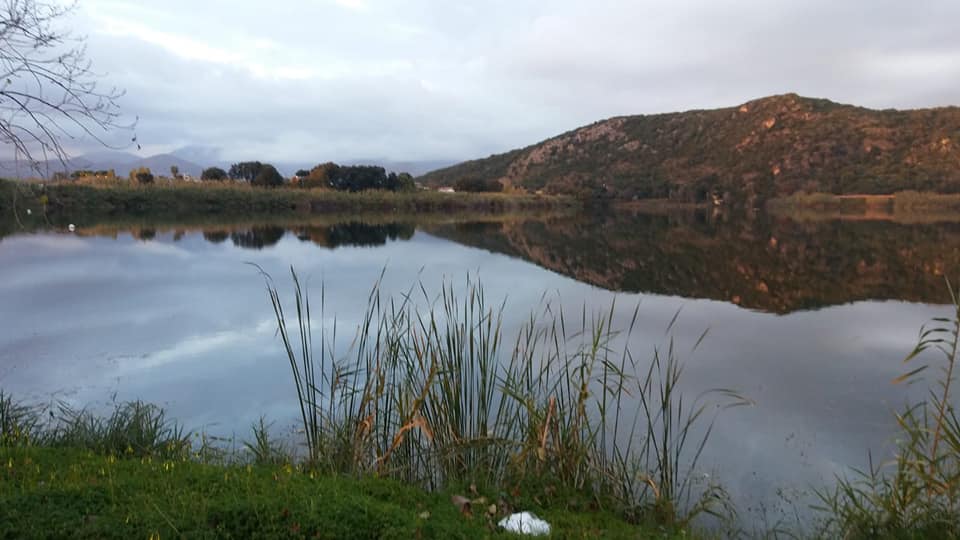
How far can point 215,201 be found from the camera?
3678cm

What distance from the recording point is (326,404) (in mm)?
5941

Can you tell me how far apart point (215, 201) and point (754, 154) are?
170ft

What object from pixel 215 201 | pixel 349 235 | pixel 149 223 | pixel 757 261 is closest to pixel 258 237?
pixel 349 235

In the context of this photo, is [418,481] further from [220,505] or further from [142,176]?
[142,176]

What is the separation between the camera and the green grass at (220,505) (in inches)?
106

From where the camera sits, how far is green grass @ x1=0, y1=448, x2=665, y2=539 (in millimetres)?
2686

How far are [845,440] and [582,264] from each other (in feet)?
39.2

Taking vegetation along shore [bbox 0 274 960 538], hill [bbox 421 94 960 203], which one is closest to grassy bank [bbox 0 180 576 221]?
hill [bbox 421 94 960 203]

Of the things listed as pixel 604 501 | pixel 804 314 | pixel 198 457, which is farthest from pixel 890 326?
pixel 198 457

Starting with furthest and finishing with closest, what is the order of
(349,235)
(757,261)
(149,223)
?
(149,223) < (349,235) < (757,261)

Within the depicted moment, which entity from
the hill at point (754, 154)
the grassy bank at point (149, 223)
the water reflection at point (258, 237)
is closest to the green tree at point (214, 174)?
the grassy bank at point (149, 223)

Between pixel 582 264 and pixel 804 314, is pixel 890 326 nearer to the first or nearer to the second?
pixel 804 314

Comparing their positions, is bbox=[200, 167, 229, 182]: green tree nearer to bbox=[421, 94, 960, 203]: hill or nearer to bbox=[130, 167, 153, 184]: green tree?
bbox=[130, 167, 153, 184]: green tree

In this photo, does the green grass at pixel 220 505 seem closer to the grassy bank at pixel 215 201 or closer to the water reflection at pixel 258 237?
the water reflection at pixel 258 237
